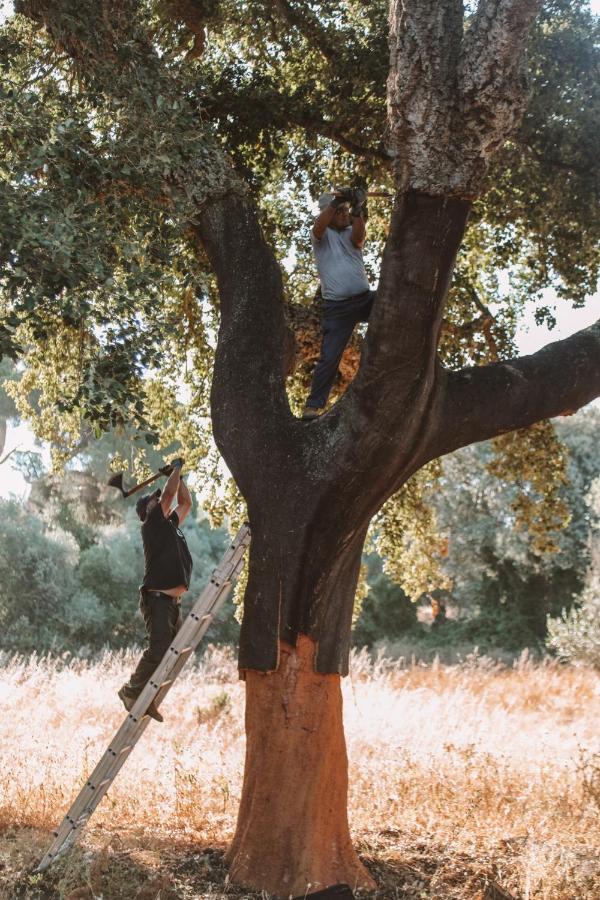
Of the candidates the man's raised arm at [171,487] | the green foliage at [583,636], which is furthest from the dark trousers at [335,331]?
the green foliage at [583,636]

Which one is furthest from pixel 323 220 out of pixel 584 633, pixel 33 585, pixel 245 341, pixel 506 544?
pixel 33 585

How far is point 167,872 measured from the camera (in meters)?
6.80

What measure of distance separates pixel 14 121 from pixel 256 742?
4.83m

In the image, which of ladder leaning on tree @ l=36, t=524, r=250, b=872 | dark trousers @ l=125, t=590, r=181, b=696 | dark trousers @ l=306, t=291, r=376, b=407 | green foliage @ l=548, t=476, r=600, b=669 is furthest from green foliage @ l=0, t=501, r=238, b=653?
dark trousers @ l=306, t=291, r=376, b=407

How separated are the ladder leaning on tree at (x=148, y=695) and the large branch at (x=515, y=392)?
67.1 inches

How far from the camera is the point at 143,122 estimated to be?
7215mm

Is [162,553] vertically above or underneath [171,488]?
underneath

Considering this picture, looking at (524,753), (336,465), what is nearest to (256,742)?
(336,465)

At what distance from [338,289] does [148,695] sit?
11.0ft

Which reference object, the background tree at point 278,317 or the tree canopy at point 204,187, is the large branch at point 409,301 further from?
the tree canopy at point 204,187

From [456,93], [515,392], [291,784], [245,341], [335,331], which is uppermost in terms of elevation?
[456,93]

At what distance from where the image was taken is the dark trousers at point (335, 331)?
7.22m

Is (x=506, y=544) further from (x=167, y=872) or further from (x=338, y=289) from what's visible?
(x=167, y=872)

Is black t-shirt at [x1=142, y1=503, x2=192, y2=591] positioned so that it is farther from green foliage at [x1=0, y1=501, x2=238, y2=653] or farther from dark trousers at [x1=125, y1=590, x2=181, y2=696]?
green foliage at [x1=0, y1=501, x2=238, y2=653]
